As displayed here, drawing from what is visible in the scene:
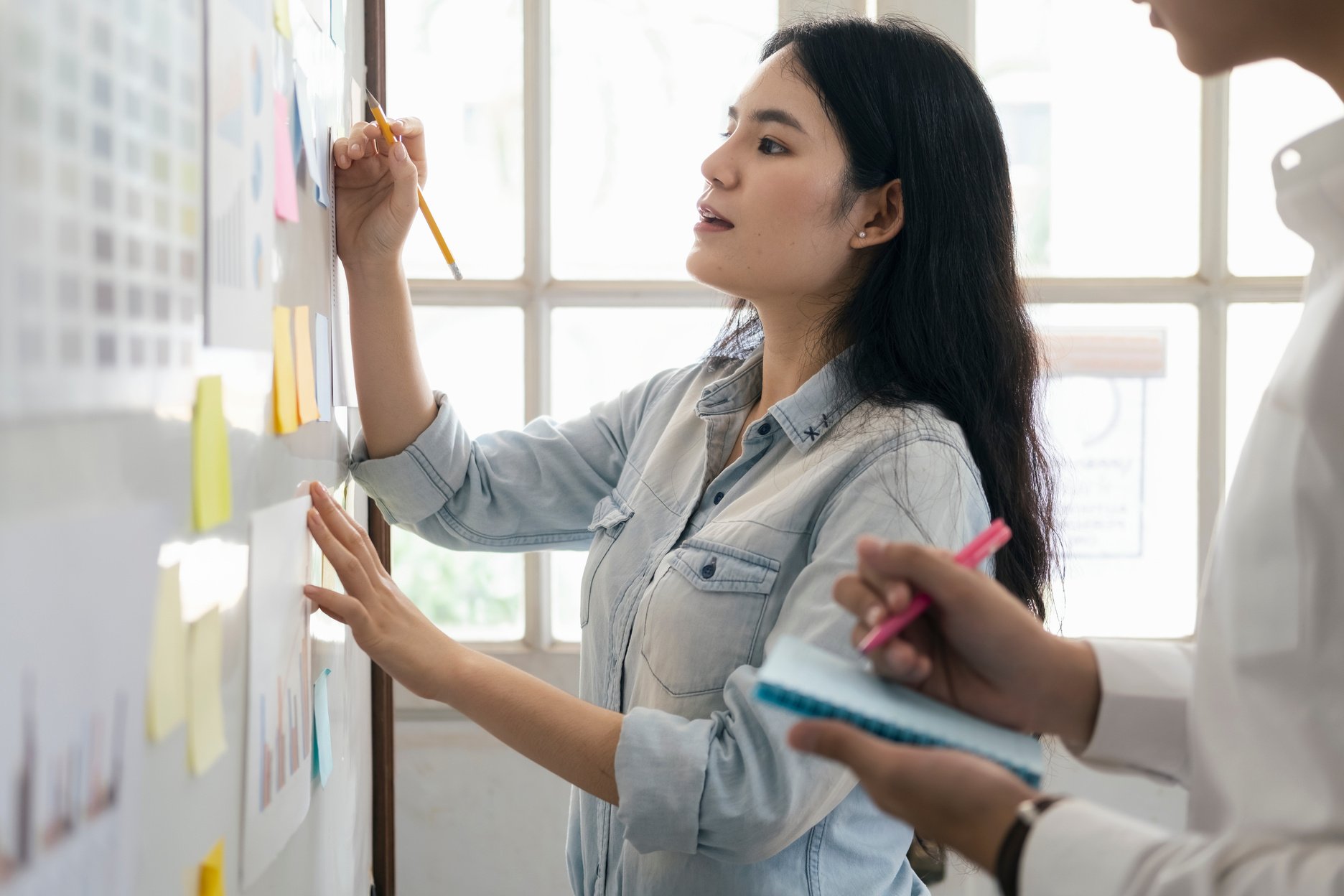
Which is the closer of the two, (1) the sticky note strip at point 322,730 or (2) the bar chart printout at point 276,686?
(2) the bar chart printout at point 276,686

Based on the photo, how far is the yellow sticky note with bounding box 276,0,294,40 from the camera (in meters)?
0.79

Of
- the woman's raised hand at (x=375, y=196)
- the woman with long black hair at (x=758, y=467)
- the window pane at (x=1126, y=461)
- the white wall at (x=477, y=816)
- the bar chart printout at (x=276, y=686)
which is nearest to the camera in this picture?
the bar chart printout at (x=276, y=686)

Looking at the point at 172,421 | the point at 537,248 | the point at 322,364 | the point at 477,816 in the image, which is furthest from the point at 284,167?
the point at 477,816

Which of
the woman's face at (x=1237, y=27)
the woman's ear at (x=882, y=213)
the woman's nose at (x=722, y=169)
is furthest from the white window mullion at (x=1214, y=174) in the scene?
the woman's face at (x=1237, y=27)

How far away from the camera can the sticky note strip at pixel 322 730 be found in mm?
962

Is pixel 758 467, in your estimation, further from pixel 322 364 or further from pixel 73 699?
pixel 73 699

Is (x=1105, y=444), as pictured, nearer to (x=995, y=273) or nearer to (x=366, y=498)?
(x=995, y=273)

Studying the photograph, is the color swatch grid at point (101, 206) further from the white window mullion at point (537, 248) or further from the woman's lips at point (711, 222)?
the white window mullion at point (537, 248)

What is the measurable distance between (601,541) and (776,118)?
1.65 ft

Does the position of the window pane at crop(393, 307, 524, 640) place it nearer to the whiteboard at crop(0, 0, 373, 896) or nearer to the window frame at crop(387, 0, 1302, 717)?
the window frame at crop(387, 0, 1302, 717)

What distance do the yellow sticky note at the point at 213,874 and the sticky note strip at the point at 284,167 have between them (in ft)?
1.44

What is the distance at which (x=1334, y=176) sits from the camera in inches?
24.2

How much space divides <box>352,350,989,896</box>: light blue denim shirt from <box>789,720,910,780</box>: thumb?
0.28 metres

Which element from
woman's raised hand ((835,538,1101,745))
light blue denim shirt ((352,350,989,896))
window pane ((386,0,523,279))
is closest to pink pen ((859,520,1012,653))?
woman's raised hand ((835,538,1101,745))
